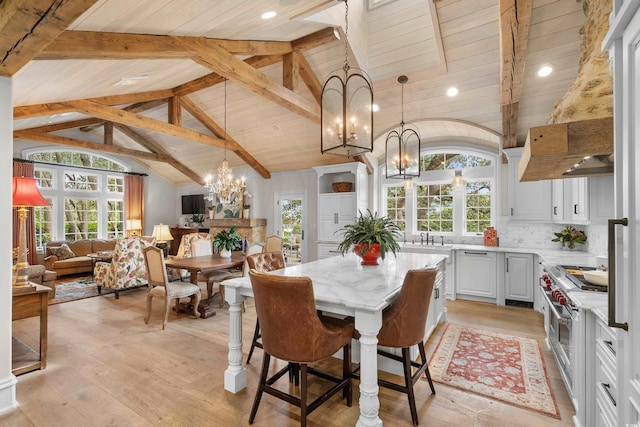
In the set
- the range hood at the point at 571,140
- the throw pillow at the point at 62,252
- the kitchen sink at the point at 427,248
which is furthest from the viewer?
the throw pillow at the point at 62,252

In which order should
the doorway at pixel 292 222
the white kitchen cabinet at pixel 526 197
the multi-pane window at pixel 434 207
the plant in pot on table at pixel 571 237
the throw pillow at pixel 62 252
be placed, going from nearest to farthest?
the plant in pot on table at pixel 571 237
the white kitchen cabinet at pixel 526 197
the multi-pane window at pixel 434 207
the throw pillow at pixel 62 252
the doorway at pixel 292 222

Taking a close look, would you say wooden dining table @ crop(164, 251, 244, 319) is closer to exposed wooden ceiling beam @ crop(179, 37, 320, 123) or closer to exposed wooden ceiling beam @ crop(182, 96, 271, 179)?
exposed wooden ceiling beam @ crop(179, 37, 320, 123)

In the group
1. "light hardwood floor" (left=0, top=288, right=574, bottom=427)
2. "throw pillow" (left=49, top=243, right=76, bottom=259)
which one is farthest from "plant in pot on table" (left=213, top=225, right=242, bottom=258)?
"throw pillow" (left=49, top=243, right=76, bottom=259)

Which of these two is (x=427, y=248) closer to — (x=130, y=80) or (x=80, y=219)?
(x=130, y=80)

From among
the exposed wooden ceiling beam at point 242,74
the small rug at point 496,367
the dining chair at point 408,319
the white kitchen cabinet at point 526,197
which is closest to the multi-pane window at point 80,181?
the exposed wooden ceiling beam at point 242,74

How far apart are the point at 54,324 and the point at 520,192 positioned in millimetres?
6745

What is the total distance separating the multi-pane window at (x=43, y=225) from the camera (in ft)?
24.1

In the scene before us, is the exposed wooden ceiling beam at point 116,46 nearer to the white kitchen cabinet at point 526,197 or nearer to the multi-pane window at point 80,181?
the white kitchen cabinet at point 526,197

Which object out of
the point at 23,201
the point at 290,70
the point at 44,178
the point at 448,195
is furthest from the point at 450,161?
the point at 44,178

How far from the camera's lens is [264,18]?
316 centimetres

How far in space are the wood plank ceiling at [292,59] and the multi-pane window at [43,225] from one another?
2177 mm

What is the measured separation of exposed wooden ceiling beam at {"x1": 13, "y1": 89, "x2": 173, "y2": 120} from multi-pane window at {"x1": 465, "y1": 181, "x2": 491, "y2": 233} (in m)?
5.96

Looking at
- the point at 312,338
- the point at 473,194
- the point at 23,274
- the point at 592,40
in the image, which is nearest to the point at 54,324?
the point at 23,274

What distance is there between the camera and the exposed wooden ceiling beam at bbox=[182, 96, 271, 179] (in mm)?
6387
